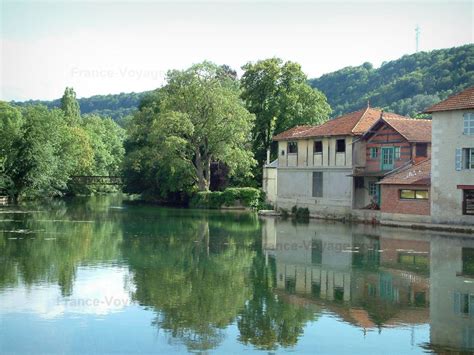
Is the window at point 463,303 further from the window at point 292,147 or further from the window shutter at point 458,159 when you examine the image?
the window at point 292,147

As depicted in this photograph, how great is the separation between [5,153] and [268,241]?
Answer: 4130 centimetres

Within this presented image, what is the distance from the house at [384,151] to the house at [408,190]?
70cm

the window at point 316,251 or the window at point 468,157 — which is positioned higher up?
the window at point 468,157

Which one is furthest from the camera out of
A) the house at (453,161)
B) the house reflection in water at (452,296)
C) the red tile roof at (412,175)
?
the red tile roof at (412,175)

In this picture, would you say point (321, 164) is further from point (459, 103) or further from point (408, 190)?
point (459, 103)

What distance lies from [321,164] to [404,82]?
46.3 m

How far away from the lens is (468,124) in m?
34.2

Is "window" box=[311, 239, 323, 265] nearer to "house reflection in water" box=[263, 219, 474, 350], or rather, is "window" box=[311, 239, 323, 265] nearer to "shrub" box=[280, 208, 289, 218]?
"house reflection in water" box=[263, 219, 474, 350]

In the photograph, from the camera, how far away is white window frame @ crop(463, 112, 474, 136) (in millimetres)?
34094

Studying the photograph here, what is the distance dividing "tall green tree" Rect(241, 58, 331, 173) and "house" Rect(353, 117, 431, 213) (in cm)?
1405

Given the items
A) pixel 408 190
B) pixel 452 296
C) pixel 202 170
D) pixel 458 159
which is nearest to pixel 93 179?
pixel 202 170

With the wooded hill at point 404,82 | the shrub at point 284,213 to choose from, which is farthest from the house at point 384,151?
the wooded hill at point 404,82

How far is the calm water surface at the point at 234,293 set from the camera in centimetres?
1321

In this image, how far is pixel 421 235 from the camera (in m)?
33.3
